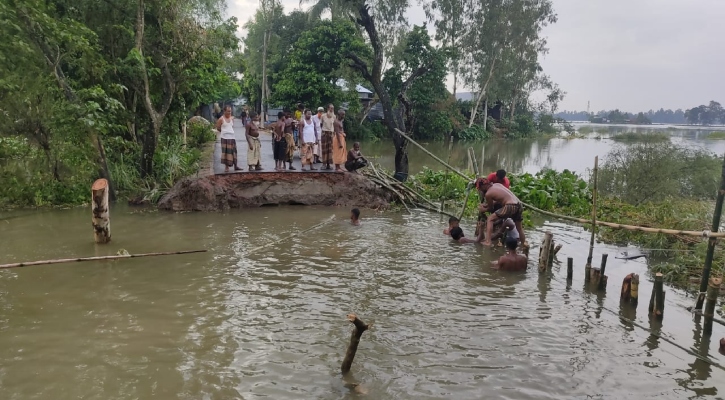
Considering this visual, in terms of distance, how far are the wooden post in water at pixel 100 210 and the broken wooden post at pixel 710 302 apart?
31.3 feet

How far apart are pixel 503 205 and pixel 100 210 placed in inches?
303

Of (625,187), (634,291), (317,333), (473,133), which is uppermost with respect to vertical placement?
(473,133)

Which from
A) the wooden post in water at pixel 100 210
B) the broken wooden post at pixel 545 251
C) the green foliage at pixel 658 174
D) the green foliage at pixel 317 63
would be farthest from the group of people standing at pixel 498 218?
the green foliage at pixel 317 63

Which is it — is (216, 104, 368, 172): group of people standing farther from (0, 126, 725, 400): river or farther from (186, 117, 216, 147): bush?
(186, 117, 216, 147): bush

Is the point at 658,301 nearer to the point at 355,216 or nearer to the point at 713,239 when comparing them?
the point at 713,239

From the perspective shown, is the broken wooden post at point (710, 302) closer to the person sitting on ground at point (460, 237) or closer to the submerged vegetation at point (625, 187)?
the person sitting on ground at point (460, 237)

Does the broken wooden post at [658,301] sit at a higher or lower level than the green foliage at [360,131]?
lower

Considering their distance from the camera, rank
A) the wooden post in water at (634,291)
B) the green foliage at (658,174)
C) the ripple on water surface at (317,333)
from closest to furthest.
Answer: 1. the ripple on water surface at (317,333)
2. the wooden post in water at (634,291)
3. the green foliage at (658,174)

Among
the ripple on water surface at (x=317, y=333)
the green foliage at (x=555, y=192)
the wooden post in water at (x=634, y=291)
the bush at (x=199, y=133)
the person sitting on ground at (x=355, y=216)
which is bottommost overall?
the ripple on water surface at (x=317, y=333)

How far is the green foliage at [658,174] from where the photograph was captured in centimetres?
1498

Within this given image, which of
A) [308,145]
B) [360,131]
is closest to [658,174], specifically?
[308,145]

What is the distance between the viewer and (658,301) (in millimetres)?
6648

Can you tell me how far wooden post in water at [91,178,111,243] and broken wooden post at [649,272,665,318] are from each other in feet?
30.0

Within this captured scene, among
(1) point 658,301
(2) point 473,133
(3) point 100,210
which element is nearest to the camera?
(1) point 658,301
